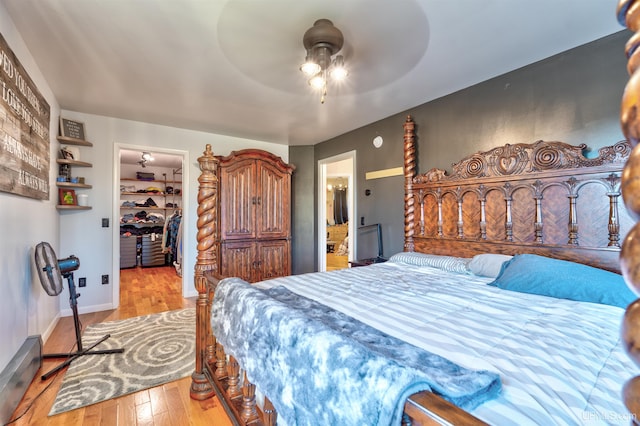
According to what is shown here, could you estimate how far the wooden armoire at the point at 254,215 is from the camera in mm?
3805

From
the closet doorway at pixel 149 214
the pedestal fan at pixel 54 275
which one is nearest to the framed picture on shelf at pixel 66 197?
the pedestal fan at pixel 54 275

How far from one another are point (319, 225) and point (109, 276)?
2963 mm

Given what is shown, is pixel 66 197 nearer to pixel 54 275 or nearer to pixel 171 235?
pixel 54 275

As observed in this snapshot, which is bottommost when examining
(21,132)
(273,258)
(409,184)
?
(273,258)

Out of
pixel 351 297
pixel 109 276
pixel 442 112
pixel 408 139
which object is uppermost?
pixel 442 112

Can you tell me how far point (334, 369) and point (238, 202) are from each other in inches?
134

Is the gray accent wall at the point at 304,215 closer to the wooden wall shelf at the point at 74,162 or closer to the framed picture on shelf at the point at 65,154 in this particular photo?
the wooden wall shelf at the point at 74,162

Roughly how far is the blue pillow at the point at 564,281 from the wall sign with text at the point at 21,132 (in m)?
3.15

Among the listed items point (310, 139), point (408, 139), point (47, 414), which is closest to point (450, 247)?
point (408, 139)

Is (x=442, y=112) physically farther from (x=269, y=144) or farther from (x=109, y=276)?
(x=109, y=276)

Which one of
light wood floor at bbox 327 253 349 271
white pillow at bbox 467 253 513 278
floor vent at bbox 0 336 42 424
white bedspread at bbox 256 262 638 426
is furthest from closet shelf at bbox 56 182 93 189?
light wood floor at bbox 327 253 349 271

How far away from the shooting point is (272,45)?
2.00 meters

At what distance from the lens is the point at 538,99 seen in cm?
223

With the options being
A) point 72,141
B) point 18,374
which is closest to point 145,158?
point 72,141
